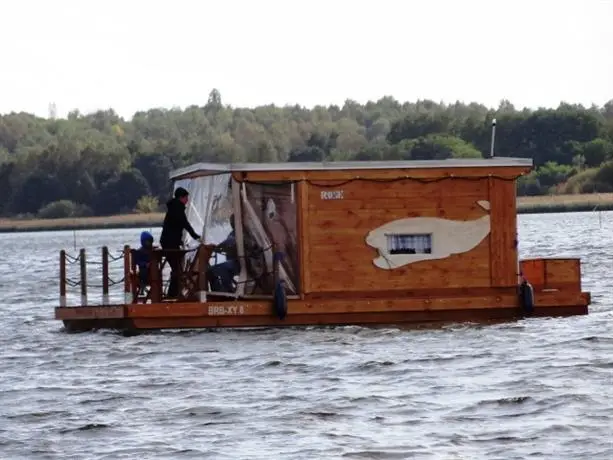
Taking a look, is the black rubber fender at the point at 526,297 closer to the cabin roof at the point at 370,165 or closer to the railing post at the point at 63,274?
the cabin roof at the point at 370,165

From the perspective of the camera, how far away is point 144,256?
2591cm

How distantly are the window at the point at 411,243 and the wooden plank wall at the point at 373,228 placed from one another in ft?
0.65

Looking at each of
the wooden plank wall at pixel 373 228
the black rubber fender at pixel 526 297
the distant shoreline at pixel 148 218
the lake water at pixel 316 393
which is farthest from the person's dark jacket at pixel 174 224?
the distant shoreline at pixel 148 218

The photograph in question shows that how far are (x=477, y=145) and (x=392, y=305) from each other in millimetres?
89719

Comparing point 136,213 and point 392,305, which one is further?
point 136,213

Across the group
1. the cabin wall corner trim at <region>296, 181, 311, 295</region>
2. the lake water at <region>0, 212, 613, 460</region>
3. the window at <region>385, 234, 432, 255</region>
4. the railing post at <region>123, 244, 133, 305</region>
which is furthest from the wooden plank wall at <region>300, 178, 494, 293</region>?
the railing post at <region>123, 244, 133, 305</region>

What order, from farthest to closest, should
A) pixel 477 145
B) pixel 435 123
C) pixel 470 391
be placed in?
pixel 435 123
pixel 477 145
pixel 470 391

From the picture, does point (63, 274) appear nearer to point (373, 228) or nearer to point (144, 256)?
point (144, 256)

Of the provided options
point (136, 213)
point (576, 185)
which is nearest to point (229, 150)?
point (136, 213)

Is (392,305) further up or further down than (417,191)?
further down

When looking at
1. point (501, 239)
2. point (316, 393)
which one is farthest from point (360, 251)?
point (316, 393)

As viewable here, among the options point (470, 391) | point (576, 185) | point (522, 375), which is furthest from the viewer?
point (576, 185)

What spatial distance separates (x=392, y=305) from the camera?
25.4 meters

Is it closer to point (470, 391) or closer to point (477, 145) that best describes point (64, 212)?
point (477, 145)
